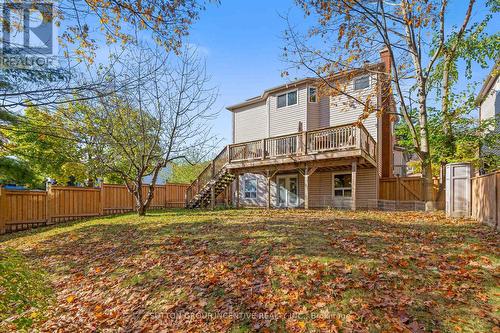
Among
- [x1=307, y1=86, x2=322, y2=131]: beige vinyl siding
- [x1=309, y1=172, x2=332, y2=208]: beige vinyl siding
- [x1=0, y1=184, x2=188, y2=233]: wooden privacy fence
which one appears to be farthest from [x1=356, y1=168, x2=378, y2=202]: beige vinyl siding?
[x1=0, y1=184, x2=188, y2=233]: wooden privacy fence

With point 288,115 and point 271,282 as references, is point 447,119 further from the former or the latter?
point 271,282

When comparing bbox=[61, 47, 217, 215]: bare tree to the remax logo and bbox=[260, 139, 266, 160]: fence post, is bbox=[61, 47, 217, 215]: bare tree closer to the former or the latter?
bbox=[260, 139, 266, 160]: fence post

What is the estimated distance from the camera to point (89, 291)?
196 inches

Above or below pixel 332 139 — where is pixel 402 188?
below

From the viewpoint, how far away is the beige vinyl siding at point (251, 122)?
19500 millimetres

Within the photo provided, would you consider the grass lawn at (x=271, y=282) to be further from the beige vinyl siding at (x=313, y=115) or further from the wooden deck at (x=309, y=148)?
the beige vinyl siding at (x=313, y=115)

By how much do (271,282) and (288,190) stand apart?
14.1m

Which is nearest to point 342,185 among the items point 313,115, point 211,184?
point 313,115

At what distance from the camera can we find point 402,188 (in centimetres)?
1460

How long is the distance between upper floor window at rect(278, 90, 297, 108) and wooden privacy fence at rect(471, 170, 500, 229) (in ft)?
36.8

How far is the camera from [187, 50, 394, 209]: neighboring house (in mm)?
12633

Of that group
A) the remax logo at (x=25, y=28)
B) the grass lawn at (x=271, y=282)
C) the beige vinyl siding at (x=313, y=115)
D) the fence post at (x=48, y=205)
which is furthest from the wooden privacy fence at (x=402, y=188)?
the fence post at (x=48, y=205)

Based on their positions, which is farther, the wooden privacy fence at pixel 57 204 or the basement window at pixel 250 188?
the basement window at pixel 250 188

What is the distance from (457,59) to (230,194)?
1510 centimetres
